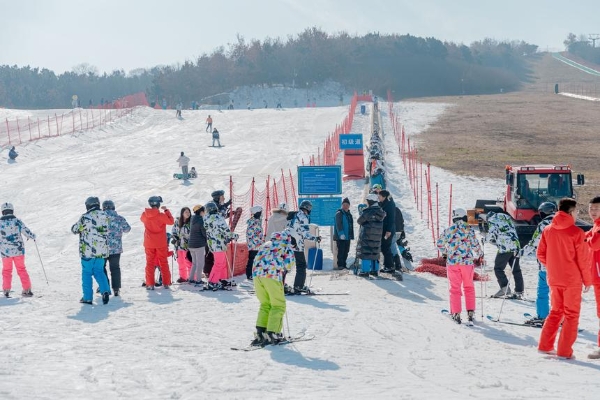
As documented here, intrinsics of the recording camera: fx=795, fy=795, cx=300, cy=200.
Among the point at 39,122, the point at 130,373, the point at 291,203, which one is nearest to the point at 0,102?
the point at 39,122

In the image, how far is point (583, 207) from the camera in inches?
930

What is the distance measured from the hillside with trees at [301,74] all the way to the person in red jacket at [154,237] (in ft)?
264

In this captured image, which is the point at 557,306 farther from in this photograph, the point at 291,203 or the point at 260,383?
the point at 291,203

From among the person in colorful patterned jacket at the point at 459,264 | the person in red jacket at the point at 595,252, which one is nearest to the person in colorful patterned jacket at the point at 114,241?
the person in colorful patterned jacket at the point at 459,264

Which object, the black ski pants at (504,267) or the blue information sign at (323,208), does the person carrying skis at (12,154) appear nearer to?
the blue information sign at (323,208)

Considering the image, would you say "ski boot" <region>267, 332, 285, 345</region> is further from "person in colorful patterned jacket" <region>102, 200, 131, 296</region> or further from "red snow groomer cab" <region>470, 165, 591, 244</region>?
"red snow groomer cab" <region>470, 165, 591, 244</region>

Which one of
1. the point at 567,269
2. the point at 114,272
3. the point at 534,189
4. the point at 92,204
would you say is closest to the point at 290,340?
the point at 567,269

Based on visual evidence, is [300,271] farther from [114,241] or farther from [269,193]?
[269,193]

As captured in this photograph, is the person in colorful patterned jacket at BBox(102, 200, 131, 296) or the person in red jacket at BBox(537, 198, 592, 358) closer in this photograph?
the person in red jacket at BBox(537, 198, 592, 358)

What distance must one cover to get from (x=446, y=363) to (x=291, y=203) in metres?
15.6

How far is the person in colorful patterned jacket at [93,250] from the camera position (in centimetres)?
1205

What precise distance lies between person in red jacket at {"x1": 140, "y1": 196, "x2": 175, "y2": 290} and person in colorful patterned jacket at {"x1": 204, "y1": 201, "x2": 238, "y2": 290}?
780 mm

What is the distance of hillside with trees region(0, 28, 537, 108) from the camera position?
4048 inches

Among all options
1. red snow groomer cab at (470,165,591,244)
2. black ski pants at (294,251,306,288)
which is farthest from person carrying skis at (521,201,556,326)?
red snow groomer cab at (470,165,591,244)
